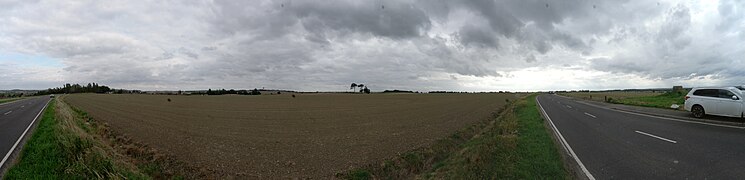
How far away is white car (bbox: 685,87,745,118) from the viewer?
14.7 meters

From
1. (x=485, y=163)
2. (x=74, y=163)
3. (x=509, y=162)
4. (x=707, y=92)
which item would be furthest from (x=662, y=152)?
(x=74, y=163)

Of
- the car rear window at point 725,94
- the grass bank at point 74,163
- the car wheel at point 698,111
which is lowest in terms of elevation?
the grass bank at point 74,163

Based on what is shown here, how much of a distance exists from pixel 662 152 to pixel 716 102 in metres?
11.3

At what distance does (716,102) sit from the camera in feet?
51.3

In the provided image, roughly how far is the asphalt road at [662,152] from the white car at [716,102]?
2.95m

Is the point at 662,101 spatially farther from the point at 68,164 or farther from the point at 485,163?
the point at 68,164

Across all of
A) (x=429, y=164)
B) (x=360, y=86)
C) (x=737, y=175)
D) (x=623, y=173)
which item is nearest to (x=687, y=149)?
(x=737, y=175)

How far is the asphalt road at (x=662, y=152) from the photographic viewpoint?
6832 mm

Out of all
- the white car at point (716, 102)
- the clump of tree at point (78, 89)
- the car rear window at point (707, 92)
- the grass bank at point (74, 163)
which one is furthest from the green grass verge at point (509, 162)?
the clump of tree at point (78, 89)

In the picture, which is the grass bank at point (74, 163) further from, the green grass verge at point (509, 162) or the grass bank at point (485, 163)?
the green grass verge at point (509, 162)

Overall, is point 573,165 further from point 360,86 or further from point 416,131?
point 360,86

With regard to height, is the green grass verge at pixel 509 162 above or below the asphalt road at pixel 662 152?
below

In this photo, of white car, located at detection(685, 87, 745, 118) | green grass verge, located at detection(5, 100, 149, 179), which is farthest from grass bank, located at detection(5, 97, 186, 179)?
white car, located at detection(685, 87, 745, 118)

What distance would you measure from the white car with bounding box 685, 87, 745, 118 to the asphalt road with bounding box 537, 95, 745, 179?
295cm
